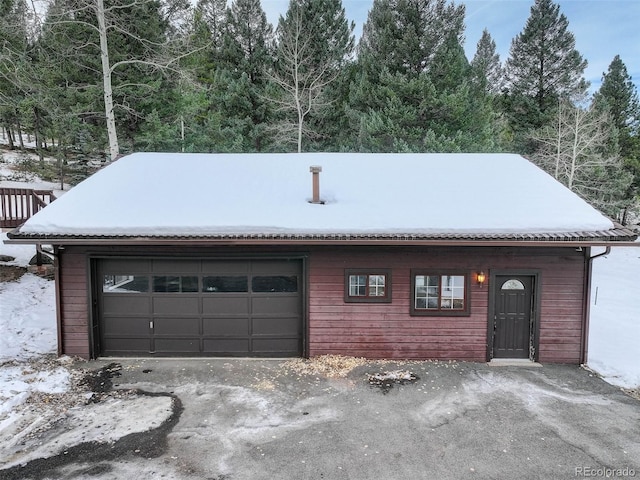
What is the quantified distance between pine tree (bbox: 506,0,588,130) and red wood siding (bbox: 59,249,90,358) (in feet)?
83.5

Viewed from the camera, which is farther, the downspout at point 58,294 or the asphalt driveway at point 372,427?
the downspout at point 58,294

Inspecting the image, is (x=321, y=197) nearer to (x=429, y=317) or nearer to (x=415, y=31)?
(x=429, y=317)

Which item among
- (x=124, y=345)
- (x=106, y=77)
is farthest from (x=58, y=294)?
(x=106, y=77)

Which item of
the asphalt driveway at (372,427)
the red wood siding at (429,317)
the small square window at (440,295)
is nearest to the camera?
the asphalt driveway at (372,427)

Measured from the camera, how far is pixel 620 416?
6.00 m

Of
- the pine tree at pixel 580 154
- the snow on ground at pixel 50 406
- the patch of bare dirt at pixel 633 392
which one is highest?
the pine tree at pixel 580 154

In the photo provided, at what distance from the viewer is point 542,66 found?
981 inches

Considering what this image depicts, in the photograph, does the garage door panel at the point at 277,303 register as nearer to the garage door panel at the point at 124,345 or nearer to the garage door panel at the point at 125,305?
the garage door panel at the point at 125,305

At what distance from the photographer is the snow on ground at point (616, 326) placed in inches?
306

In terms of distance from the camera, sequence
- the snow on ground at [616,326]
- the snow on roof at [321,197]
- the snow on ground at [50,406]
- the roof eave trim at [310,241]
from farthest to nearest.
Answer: the snow on ground at [616,326] < the snow on roof at [321,197] < the roof eave trim at [310,241] < the snow on ground at [50,406]

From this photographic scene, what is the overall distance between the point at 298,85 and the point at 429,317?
54.7 feet

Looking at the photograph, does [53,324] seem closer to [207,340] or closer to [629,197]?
[207,340]

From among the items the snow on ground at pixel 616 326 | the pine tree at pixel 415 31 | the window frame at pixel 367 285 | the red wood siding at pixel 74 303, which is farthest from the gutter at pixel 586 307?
the pine tree at pixel 415 31

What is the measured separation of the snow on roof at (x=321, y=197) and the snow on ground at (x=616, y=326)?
2.78 meters
